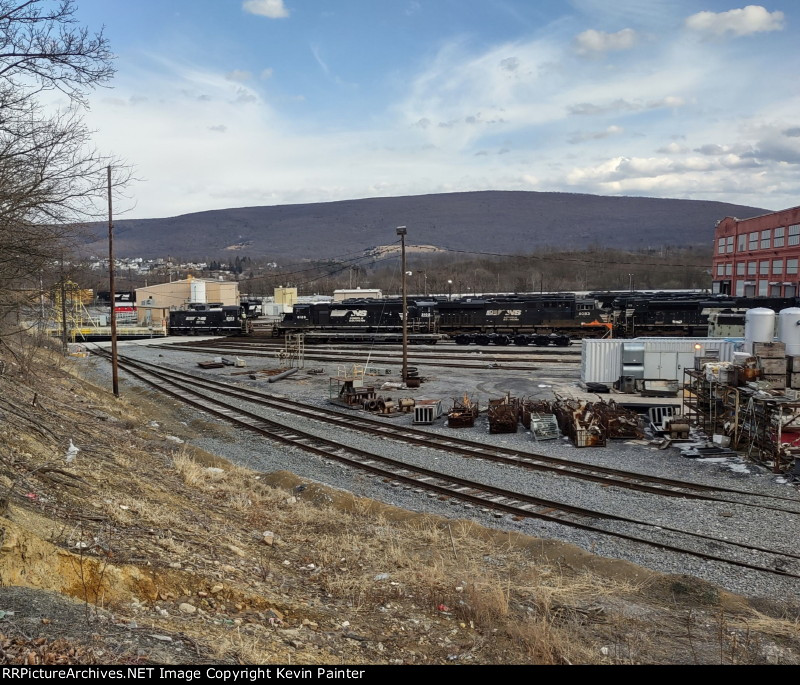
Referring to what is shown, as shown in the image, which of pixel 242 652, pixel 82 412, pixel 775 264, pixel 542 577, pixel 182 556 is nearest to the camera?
pixel 242 652

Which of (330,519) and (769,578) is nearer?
(769,578)

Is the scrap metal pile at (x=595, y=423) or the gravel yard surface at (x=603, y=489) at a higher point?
the scrap metal pile at (x=595, y=423)

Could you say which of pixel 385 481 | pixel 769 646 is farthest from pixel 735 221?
pixel 769 646

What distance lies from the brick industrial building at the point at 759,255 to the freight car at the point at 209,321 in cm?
5054

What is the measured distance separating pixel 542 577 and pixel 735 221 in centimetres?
6963

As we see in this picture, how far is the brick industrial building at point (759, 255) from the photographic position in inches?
2197

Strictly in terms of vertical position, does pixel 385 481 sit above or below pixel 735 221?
below

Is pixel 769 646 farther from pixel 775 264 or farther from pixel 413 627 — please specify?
pixel 775 264

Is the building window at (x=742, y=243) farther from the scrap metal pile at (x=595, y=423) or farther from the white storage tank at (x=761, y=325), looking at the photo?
the scrap metal pile at (x=595, y=423)

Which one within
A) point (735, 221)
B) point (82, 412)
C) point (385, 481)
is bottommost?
point (385, 481)

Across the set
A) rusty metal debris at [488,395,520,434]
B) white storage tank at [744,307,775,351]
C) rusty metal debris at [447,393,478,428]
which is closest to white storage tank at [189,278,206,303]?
rusty metal debris at [447,393,478,428]

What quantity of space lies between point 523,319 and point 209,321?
106 ft

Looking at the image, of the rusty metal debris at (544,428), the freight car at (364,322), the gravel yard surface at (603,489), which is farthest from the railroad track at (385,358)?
the rusty metal debris at (544,428)

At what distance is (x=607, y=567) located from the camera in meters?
9.83
